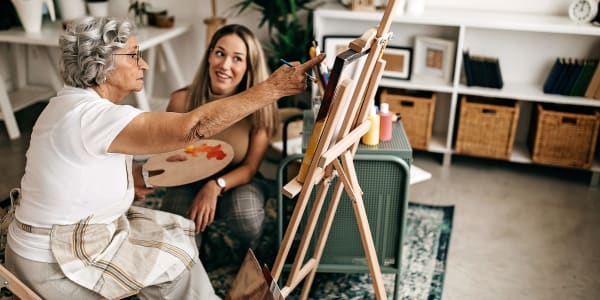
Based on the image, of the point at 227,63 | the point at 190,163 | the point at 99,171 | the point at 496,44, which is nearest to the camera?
the point at 99,171

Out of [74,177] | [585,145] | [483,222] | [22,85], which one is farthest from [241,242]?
[22,85]

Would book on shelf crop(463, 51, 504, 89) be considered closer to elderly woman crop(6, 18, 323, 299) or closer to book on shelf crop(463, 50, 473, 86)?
book on shelf crop(463, 50, 473, 86)

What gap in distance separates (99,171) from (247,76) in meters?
1.04

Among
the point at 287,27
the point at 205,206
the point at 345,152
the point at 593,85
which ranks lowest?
the point at 205,206

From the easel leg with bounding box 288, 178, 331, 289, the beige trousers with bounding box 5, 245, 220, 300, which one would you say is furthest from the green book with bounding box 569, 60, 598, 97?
the beige trousers with bounding box 5, 245, 220, 300

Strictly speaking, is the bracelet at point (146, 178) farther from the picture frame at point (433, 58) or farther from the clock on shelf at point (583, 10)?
the clock on shelf at point (583, 10)

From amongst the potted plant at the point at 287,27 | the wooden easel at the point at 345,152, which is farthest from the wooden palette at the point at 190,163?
the potted plant at the point at 287,27

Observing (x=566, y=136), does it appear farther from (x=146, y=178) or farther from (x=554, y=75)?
(x=146, y=178)

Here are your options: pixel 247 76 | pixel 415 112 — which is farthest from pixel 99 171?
pixel 415 112

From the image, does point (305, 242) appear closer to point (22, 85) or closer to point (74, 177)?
point (74, 177)

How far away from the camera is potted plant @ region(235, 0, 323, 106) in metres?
3.91

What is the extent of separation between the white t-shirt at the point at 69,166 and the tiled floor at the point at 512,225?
156 cm

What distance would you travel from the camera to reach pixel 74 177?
6.28 feet

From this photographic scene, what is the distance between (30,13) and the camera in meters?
4.03
